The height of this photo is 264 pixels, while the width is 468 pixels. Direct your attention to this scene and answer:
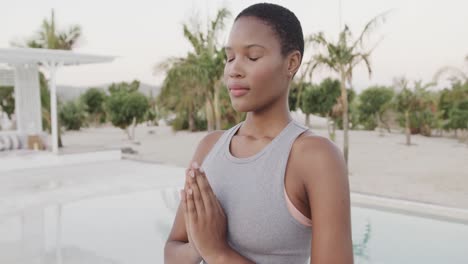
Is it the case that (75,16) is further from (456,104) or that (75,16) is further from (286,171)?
(286,171)

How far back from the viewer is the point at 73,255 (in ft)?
15.2

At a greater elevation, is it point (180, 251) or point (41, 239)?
point (180, 251)

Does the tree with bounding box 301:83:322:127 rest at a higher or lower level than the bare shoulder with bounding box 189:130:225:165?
higher

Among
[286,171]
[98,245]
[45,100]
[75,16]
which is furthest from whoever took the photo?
[75,16]

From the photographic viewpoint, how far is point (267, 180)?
72 cm

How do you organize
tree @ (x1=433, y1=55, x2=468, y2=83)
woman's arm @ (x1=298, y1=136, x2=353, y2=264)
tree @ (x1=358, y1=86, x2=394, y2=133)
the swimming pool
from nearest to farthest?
woman's arm @ (x1=298, y1=136, x2=353, y2=264) → the swimming pool → tree @ (x1=433, y1=55, x2=468, y2=83) → tree @ (x1=358, y1=86, x2=394, y2=133)

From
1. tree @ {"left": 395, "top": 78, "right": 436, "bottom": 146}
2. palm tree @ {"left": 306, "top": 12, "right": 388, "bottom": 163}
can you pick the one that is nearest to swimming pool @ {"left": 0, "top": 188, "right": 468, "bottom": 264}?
palm tree @ {"left": 306, "top": 12, "right": 388, "bottom": 163}

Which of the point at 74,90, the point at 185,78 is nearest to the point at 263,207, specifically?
the point at 185,78

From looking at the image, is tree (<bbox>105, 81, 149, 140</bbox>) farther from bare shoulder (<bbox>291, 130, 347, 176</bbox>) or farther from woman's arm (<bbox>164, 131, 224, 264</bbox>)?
bare shoulder (<bbox>291, 130, 347, 176</bbox>)

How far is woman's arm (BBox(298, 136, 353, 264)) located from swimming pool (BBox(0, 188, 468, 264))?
4116mm

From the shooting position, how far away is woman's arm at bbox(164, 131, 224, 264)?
81 cm

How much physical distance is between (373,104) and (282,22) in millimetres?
19654

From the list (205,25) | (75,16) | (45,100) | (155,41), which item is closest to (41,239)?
(205,25)

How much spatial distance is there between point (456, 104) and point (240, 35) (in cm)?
1613
